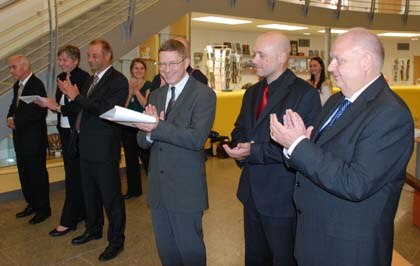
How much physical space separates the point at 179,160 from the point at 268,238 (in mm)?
671

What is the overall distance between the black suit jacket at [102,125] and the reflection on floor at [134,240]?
82cm

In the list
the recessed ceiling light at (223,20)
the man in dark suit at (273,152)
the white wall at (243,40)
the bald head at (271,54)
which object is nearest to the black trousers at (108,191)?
the man in dark suit at (273,152)

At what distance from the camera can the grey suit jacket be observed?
7.30ft

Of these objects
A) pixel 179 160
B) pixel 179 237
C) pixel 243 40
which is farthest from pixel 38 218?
pixel 243 40

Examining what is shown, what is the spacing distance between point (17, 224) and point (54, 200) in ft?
2.56

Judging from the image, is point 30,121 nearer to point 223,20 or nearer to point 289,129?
point 289,129

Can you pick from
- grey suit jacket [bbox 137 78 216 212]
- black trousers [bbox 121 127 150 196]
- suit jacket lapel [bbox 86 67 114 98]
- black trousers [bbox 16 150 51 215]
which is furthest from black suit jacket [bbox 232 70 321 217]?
black trousers [bbox 121 127 150 196]

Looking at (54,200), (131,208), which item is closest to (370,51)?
(131,208)

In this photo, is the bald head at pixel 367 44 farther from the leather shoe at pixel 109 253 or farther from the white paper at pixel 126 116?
the leather shoe at pixel 109 253

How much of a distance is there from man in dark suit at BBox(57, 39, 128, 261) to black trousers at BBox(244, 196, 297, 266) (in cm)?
124

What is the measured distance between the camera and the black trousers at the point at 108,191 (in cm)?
315

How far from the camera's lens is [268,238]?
228 cm

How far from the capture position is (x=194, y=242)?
92.0 inches

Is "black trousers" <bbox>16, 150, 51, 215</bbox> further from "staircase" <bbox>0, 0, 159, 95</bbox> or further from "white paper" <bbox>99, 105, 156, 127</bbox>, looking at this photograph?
"white paper" <bbox>99, 105, 156, 127</bbox>
